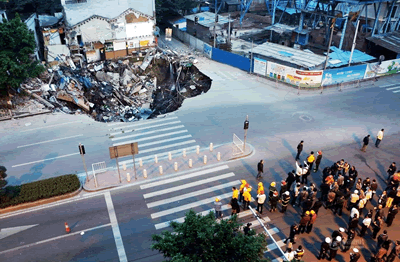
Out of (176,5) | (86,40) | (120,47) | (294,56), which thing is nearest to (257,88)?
(294,56)

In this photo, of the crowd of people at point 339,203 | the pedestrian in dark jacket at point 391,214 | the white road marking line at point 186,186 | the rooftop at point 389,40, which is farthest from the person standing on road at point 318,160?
the rooftop at point 389,40

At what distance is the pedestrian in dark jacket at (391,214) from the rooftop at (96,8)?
1287 inches

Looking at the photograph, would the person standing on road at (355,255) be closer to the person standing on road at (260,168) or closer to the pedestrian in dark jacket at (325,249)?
the pedestrian in dark jacket at (325,249)

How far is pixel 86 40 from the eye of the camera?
36125 mm

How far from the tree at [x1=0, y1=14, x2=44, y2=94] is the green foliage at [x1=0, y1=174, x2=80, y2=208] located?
10.5 m

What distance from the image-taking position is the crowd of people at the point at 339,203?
13.8m

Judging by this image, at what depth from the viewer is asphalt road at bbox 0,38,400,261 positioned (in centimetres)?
1483

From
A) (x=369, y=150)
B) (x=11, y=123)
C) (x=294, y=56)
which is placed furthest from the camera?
(x=294, y=56)

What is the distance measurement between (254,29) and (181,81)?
68.7 ft

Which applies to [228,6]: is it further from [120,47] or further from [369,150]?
[369,150]

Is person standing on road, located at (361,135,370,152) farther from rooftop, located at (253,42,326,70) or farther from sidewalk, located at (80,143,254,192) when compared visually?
rooftop, located at (253,42,326,70)

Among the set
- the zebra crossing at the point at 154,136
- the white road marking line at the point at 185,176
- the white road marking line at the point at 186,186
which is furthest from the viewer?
the zebra crossing at the point at 154,136

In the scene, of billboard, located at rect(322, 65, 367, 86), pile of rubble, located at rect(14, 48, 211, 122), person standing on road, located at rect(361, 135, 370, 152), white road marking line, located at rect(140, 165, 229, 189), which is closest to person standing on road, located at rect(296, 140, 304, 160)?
person standing on road, located at rect(361, 135, 370, 152)

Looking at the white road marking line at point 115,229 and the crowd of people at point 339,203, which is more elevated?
the crowd of people at point 339,203
